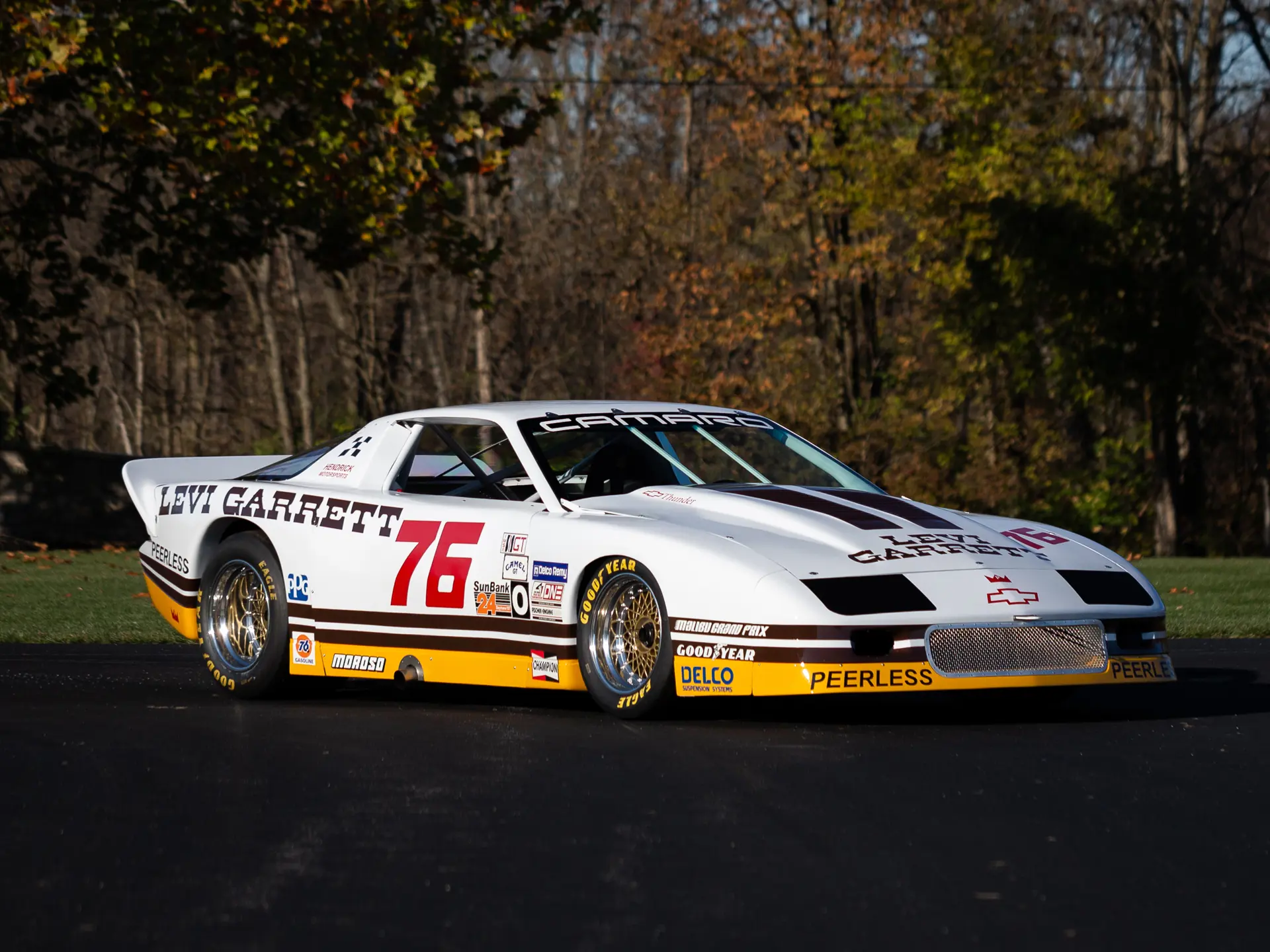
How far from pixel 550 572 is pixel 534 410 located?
3.96 ft

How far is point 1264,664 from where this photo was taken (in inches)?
428

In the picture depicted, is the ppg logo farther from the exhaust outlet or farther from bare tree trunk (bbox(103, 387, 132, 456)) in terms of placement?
bare tree trunk (bbox(103, 387, 132, 456))

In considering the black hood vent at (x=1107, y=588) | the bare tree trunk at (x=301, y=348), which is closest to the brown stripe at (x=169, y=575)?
the black hood vent at (x=1107, y=588)

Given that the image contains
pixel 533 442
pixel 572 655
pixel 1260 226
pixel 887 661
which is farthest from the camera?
pixel 1260 226

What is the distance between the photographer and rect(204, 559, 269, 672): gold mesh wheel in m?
9.70

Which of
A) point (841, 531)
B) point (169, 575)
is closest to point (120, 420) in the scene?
point (169, 575)

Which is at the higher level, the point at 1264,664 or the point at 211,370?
the point at 211,370

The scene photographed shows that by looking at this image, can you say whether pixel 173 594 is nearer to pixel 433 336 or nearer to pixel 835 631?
pixel 835 631

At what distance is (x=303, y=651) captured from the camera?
941 centimetres

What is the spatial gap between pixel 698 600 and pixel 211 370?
43.4 metres

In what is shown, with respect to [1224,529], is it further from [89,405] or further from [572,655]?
[89,405]

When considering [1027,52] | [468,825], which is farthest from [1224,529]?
[468,825]

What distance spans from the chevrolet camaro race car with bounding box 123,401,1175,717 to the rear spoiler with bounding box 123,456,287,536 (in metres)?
0.04

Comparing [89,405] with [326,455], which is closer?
[326,455]
